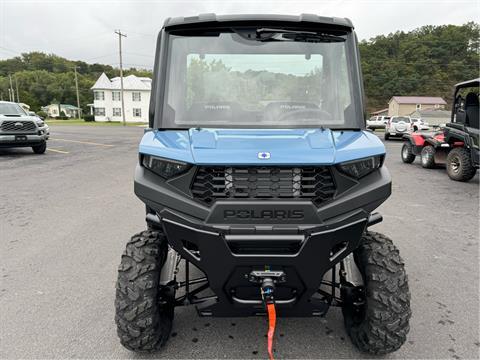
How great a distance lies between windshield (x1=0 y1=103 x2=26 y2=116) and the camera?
14.4 metres

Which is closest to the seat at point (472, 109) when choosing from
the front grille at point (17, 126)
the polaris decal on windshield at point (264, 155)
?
the polaris decal on windshield at point (264, 155)

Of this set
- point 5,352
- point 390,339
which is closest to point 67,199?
point 5,352

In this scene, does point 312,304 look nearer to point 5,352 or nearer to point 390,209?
point 5,352

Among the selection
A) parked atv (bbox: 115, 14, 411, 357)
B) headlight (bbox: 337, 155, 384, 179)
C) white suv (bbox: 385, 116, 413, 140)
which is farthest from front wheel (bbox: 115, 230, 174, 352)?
white suv (bbox: 385, 116, 413, 140)

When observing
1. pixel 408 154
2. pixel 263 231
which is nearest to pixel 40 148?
pixel 408 154

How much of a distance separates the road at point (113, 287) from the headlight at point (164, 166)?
4.47 ft

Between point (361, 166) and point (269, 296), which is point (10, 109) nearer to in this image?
point (269, 296)

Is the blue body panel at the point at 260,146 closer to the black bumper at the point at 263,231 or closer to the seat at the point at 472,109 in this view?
the black bumper at the point at 263,231

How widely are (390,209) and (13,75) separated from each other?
421ft

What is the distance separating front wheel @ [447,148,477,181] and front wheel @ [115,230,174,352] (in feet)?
31.2

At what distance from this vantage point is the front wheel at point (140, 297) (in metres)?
2.44

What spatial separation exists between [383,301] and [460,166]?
8.95 meters

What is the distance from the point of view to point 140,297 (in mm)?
2436

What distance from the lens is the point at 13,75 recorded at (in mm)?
110062
